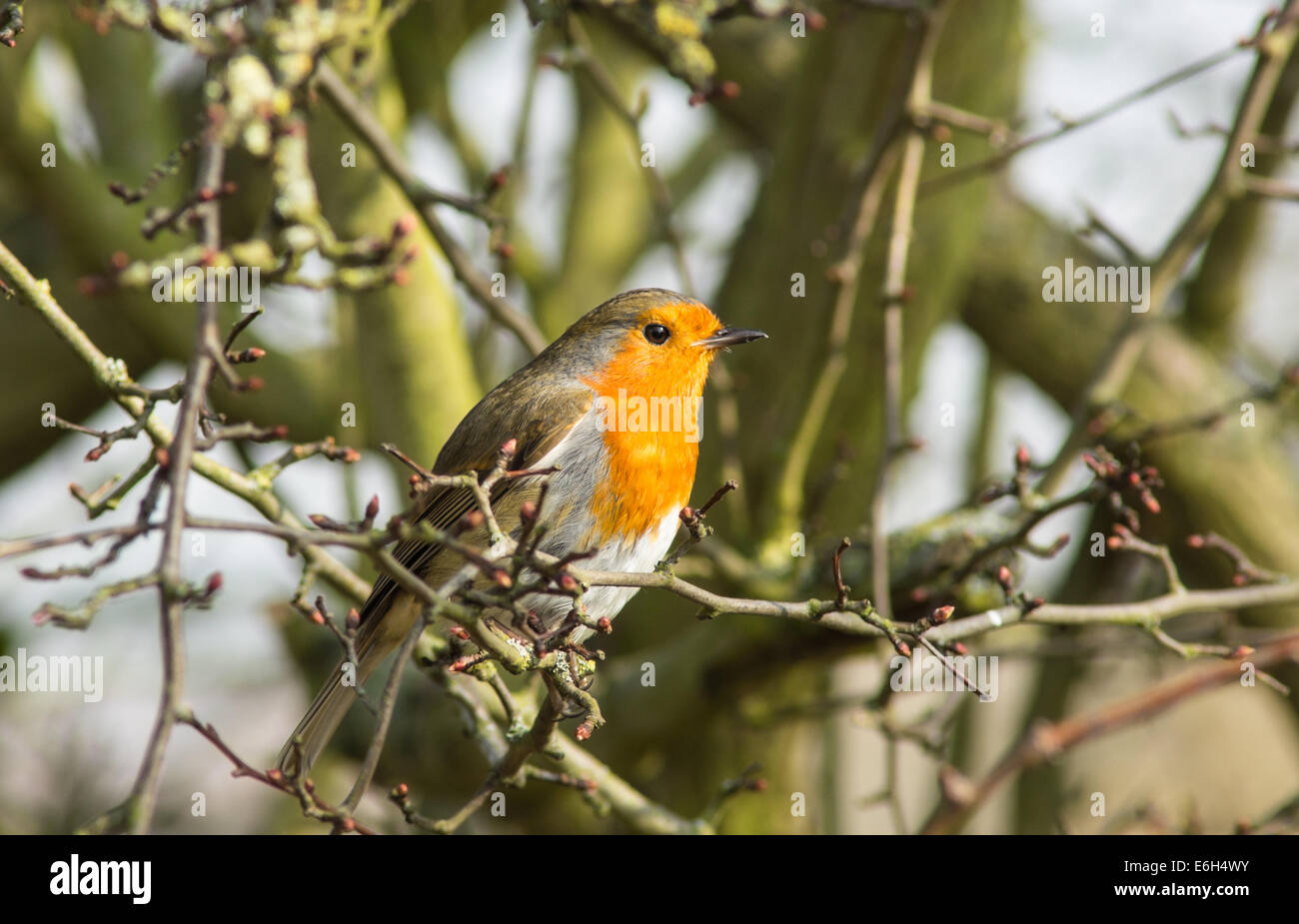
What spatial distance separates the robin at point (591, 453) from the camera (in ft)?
10.3

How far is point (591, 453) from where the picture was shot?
3166 millimetres

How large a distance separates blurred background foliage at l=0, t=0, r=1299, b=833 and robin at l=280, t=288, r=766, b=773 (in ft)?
1.59

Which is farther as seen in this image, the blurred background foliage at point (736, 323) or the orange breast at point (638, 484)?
the blurred background foliage at point (736, 323)

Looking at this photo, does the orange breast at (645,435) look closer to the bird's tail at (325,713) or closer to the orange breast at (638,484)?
the orange breast at (638,484)

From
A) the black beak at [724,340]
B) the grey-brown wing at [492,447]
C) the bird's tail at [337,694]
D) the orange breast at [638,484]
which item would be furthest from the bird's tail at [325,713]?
the black beak at [724,340]

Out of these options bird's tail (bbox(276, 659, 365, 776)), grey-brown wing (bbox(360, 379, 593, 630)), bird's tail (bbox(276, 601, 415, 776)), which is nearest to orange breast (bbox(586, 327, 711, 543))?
grey-brown wing (bbox(360, 379, 593, 630))

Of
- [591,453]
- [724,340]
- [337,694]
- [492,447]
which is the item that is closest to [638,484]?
[591,453]

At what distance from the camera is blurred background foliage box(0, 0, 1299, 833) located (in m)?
4.29

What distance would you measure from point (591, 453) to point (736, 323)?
190 centimetres

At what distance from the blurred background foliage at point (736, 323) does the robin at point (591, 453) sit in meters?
0.48

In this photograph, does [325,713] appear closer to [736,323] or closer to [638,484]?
[638,484]

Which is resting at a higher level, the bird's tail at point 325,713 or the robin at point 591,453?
the robin at point 591,453

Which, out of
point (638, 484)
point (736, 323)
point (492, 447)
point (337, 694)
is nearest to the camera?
point (638, 484)
